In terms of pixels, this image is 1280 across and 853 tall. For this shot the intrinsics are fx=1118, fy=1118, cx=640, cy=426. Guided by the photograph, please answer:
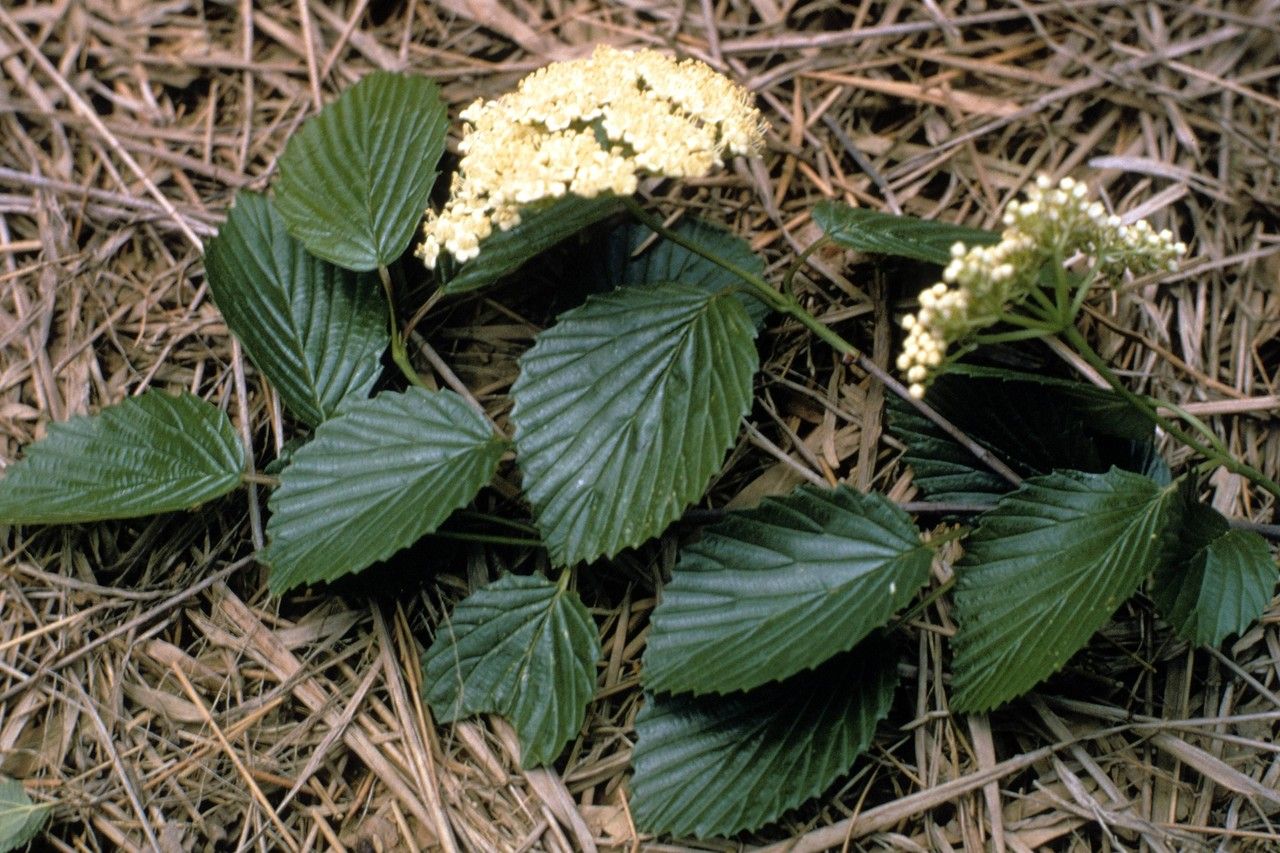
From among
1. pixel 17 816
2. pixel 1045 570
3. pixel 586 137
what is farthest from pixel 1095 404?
pixel 17 816

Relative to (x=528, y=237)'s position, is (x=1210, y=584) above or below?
below

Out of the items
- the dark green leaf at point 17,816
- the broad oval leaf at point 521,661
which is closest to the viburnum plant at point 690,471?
the broad oval leaf at point 521,661

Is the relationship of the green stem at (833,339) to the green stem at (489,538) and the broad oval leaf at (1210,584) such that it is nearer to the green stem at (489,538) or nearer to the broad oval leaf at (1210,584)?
the broad oval leaf at (1210,584)

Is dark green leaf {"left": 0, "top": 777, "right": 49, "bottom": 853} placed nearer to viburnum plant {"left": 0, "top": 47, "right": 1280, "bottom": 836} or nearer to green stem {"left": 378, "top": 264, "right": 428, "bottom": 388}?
viburnum plant {"left": 0, "top": 47, "right": 1280, "bottom": 836}

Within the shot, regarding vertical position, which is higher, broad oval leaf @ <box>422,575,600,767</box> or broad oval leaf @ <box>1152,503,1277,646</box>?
broad oval leaf @ <box>1152,503,1277,646</box>

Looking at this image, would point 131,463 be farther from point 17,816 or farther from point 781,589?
point 781,589

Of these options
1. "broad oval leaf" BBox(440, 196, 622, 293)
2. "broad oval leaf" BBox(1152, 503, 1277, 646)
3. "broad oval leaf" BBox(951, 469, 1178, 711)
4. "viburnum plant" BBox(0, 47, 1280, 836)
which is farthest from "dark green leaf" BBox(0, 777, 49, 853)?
"broad oval leaf" BBox(1152, 503, 1277, 646)
